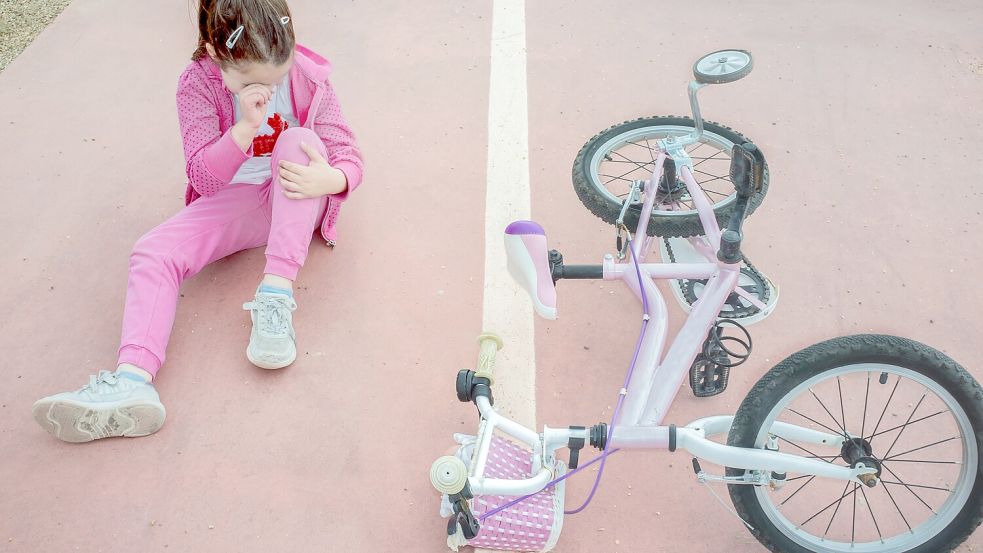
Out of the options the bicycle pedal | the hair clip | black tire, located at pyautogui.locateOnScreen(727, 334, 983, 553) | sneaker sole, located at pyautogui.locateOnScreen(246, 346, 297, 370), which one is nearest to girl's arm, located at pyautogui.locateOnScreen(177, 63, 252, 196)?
the hair clip

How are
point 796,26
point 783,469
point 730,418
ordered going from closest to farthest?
point 783,469 < point 730,418 < point 796,26

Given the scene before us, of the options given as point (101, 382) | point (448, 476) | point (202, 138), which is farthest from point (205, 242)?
point (448, 476)

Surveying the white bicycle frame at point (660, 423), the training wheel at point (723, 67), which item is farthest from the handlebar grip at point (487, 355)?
the training wheel at point (723, 67)

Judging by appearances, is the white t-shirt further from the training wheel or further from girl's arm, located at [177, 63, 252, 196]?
the training wheel

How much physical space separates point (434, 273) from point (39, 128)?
187 centimetres

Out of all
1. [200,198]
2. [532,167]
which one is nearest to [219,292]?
[200,198]

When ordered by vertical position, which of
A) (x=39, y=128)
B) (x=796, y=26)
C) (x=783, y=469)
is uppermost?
(x=796, y=26)

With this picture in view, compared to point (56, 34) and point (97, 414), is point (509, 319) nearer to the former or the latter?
point (97, 414)

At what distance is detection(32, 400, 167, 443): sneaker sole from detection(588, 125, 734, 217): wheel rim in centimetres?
143

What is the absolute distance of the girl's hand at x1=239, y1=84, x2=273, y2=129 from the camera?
2.45 m

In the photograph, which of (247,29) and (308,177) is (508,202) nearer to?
(308,177)

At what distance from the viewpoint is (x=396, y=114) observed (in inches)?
142

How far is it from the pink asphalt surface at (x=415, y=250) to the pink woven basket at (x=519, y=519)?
10 cm

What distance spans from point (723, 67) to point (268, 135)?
1426mm
